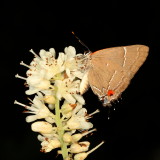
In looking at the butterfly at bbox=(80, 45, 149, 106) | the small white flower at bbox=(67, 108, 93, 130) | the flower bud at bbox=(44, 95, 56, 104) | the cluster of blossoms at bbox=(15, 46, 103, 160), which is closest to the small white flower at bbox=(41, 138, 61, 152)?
the cluster of blossoms at bbox=(15, 46, 103, 160)

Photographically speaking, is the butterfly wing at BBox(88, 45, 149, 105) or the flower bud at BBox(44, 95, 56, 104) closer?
the flower bud at BBox(44, 95, 56, 104)

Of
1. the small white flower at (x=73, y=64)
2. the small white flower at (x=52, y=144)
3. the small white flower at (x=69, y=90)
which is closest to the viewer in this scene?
the small white flower at (x=52, y=144)

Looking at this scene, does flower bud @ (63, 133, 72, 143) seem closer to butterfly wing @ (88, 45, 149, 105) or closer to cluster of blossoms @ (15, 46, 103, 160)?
cluster of blossoms @ (15, 46, 103, 160)

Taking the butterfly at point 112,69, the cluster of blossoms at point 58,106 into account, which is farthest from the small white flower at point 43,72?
the butterfly at point 112,69

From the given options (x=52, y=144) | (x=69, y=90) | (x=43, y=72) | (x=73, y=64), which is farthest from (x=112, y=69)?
(x=52, y=144)

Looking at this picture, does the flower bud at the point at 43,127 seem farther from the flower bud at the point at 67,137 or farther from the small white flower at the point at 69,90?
the small white flower at the point at 69,90

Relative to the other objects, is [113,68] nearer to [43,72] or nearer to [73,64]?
[73,64]

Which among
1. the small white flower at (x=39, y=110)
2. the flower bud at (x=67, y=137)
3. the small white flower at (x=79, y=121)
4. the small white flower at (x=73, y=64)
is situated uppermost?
the small white flower at (x=73, y=64)
